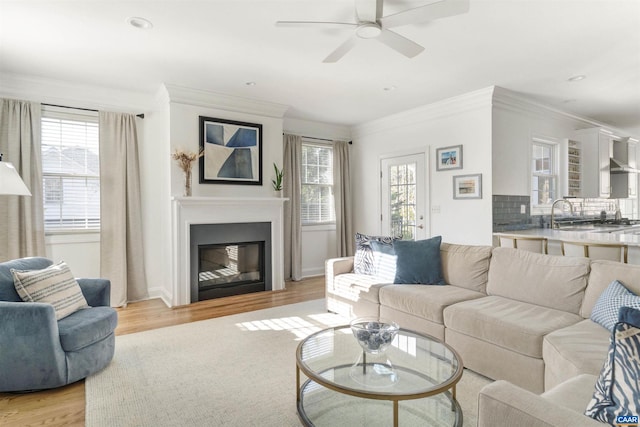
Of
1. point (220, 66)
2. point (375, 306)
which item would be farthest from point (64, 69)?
point (375, 306)

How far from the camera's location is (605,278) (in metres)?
2.40

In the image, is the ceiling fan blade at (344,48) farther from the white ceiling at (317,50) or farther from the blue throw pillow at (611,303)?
the blue throw pillow at (611,303)

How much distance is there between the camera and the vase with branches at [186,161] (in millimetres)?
4392

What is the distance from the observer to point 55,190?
428 cm

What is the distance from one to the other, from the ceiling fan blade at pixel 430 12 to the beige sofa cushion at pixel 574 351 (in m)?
2.04

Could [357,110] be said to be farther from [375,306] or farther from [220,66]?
[375,306]

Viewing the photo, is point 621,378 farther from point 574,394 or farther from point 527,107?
point 527,107

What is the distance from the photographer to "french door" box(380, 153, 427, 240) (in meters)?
5.47

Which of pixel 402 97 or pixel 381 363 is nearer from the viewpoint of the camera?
pixel 381 363

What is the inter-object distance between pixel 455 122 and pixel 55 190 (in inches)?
203

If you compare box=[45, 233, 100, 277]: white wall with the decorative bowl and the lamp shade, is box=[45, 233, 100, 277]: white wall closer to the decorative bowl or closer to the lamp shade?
the lamp shade

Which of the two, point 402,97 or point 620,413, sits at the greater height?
point 402,97

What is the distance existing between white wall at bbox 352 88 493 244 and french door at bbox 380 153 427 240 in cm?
13

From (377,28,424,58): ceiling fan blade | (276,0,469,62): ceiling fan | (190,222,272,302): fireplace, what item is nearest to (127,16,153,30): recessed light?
(276,0,469,62): ceiling fan
